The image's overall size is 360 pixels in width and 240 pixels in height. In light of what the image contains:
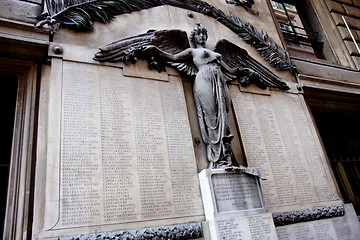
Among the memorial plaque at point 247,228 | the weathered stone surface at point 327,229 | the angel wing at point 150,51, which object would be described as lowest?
the weathered stone surface at point 327,229

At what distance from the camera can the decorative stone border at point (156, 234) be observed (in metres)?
3.61

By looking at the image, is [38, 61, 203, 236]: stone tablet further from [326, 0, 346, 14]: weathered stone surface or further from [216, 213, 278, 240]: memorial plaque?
[326, 0, 346, 14]: weathered stone surface

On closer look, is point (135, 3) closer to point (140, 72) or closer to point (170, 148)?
point (140, 72)

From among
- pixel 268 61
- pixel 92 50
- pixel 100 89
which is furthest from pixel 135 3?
pixel 268 61

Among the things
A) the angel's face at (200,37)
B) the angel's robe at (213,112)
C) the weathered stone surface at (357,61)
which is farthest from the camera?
the weathered stone surface at (357,61)

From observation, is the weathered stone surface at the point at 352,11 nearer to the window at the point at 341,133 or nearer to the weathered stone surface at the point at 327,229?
the window at the point at 341,133

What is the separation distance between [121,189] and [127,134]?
90 centimetres

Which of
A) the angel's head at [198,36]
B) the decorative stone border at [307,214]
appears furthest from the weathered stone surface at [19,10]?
the decorative stone border at [307,214]

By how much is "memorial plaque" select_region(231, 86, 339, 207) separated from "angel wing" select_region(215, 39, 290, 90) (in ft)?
0.95

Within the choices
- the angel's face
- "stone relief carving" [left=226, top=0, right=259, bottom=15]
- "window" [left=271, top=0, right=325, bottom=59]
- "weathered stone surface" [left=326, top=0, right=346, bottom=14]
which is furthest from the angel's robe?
"weathered stone surface" [left=326, top=0, right=346, bottom=14]

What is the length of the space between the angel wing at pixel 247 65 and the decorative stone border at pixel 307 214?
2.85 metres

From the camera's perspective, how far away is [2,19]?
4.59 m

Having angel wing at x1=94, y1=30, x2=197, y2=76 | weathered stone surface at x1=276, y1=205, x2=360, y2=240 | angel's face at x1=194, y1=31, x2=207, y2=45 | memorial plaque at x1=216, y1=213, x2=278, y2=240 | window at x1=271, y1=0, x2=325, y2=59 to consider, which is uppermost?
window at x1=271, y1=0, x2=325, y2=59

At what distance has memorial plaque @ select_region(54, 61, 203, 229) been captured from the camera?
390 centimetres
